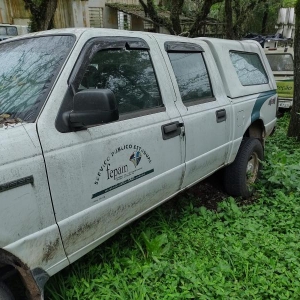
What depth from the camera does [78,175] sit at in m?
2.04

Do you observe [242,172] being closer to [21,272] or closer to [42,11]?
[21,272]

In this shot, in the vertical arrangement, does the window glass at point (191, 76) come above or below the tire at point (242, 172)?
above

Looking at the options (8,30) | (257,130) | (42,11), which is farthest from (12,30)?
(257,130)

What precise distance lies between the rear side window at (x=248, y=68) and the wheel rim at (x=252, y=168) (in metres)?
0.94

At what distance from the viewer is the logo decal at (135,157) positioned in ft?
7.88

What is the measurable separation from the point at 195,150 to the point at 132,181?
0.87 metres

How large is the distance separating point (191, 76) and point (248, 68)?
1371 millimetres

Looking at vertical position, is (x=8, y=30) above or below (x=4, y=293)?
above

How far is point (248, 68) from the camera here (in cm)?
427

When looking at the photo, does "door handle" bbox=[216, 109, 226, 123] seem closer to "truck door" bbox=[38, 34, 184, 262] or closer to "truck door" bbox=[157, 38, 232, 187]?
"truck door" bbox=[157, 38, 232, 187]

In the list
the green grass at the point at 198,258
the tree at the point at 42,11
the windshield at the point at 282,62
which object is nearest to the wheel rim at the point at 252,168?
the green grass at the point at 198,258

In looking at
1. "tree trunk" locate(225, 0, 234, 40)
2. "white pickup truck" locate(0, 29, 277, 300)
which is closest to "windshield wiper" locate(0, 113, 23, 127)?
"white pickup truck" locate(0, 29, 277, 300)

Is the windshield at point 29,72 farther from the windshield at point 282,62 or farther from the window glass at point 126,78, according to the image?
the windshield at point 282,62

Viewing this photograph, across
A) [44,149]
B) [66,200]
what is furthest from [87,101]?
[66,200]
